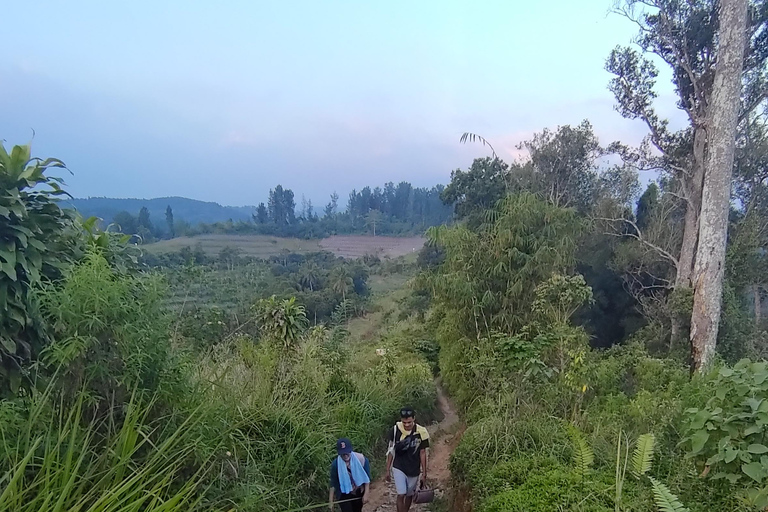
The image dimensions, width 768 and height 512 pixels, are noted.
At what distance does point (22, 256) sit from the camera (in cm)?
220

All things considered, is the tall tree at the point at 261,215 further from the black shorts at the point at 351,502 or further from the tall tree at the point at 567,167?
the black shorts at the point at 351,502

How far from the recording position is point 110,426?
2.27 m

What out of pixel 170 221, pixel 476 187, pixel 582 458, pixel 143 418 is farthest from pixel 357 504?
pixel 170 221

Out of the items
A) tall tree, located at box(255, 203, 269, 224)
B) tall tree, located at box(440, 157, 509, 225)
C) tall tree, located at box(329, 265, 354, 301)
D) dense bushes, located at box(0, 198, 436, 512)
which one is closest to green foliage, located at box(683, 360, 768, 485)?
dense bushes, located at box(0, 198, 436, 512)

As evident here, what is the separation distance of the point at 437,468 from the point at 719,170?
627 centimetres

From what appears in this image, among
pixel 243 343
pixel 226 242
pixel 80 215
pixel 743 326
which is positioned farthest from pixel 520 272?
pixel 226 242

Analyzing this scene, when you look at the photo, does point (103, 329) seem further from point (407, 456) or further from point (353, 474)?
point (407, 456)

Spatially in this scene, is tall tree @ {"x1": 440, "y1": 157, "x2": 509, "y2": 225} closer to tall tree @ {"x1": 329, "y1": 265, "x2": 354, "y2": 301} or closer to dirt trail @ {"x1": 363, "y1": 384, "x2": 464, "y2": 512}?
dirt trail @ {"x1": 363, "y1": 384, "x2": 464, "y2": 512}

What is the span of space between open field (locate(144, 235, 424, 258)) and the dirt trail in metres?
20.7

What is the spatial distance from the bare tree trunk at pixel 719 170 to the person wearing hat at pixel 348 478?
591 cm

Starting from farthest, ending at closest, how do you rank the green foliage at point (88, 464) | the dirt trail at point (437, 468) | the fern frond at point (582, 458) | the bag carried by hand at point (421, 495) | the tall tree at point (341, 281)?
the tall tree at point (341, 281)
the dirt trail at point (437, 468)
the bag carried by hand at point (421, 495)
the fern frond at point (582, 458)
the green foliage at point (88, 464)

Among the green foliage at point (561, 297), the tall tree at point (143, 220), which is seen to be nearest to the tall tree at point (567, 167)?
the green foliage at point (561, 297)

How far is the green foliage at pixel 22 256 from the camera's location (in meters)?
2.15

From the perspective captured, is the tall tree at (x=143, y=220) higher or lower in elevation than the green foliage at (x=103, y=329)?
higher
